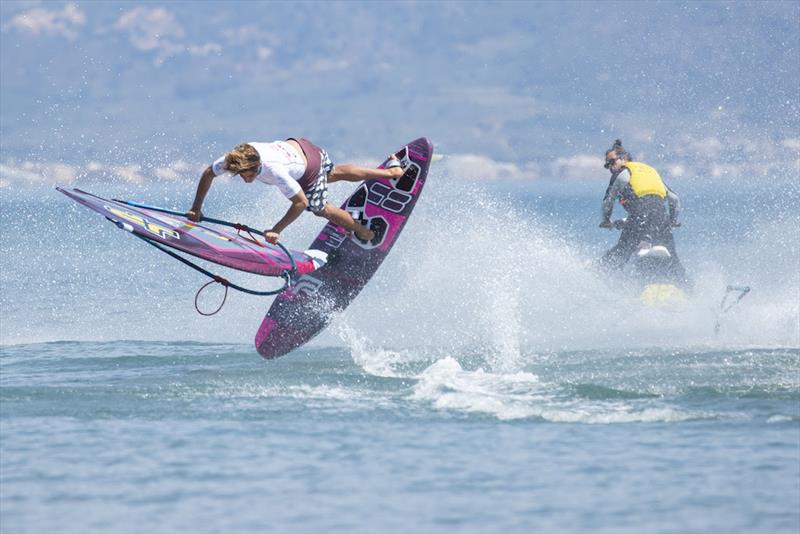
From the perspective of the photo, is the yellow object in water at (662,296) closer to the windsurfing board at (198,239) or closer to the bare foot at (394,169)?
the bare foot at (394,169)

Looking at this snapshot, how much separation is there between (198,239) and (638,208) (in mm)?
6200

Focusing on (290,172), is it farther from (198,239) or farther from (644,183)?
(644,183)

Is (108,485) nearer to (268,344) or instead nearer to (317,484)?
(317,484)

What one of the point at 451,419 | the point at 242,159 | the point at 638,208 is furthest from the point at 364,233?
the point at 451,419

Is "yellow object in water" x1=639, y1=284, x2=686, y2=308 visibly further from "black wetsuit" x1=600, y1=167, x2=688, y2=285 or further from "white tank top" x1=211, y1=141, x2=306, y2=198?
"white tank top" x1=211, y1=141, x2=306, y2=198

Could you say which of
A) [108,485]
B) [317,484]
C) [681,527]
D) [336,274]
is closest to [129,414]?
[108,485]

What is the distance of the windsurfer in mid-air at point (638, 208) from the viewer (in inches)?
667

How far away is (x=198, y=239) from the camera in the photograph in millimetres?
14359

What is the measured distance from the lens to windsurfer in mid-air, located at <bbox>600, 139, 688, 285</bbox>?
55.6ft

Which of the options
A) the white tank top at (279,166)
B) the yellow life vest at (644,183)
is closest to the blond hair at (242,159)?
the white tank top at (279,166)

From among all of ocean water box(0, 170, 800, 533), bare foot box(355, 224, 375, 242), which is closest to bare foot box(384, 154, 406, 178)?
bare foot box(355, 224, 375, 242)

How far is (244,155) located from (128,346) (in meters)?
5.22

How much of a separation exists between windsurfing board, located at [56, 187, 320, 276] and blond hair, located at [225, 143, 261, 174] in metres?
1.43

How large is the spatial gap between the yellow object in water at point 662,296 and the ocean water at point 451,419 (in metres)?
0.16
